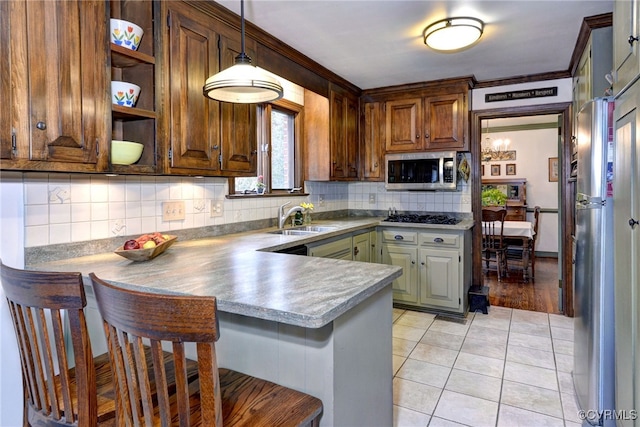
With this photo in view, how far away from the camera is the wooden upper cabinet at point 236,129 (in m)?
2.30

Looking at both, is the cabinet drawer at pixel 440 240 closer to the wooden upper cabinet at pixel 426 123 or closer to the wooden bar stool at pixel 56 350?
the wooden upper cabinet at pixel 426 123

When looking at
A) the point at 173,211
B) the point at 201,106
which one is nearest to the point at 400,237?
the point at 173,211

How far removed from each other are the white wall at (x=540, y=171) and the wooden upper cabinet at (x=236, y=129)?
6.47 m

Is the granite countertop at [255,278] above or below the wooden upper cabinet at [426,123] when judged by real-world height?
below

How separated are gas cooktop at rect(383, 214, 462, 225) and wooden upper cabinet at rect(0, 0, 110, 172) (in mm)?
3027

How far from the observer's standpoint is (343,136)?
3.98m

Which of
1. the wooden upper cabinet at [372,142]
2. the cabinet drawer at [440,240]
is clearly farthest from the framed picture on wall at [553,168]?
the cabinet drawer at [440,240]

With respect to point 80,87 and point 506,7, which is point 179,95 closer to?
point 80,87

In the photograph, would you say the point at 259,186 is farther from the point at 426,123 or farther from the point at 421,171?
the point at 426,123

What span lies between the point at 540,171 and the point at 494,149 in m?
0.96

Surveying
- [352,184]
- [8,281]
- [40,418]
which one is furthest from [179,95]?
[352,184]

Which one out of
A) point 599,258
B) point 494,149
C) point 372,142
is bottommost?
point 599,258

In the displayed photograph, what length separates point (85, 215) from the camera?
191cm

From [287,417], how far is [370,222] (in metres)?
2.79
